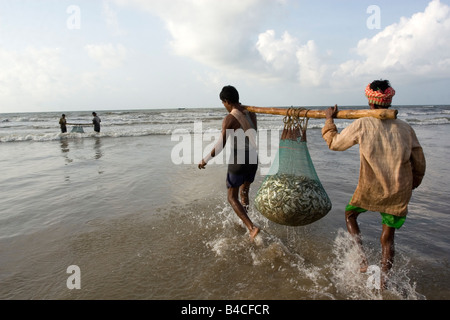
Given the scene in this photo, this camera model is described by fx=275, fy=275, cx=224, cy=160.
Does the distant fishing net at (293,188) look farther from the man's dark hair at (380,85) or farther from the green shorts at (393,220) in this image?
the man's dark hair at (380,85)

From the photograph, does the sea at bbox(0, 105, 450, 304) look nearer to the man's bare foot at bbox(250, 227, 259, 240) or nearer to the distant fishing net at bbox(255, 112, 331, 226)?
the man's bare foot at bbox(250, 227, 259, 240)

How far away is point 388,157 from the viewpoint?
236cm

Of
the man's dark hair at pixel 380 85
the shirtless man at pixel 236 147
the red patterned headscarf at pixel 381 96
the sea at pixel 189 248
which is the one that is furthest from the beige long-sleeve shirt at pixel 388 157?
the shirtless man at pixel 236 147

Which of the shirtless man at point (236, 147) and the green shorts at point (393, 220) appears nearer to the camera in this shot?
the green shorts at point (393, 220)

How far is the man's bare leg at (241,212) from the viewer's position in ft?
11.1

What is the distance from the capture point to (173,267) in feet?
9.72

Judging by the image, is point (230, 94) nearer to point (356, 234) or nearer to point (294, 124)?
point (294, 124)

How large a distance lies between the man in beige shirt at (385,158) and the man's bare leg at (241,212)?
4.46ft

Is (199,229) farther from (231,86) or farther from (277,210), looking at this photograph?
(231,86)

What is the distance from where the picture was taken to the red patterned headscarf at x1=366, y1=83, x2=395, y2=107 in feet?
7.77

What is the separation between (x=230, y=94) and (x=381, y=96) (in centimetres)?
176

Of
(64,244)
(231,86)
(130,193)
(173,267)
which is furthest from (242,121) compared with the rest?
(130,193)
